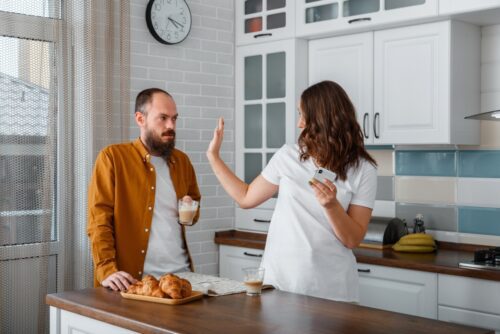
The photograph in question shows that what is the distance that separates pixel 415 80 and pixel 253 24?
57.3 inches

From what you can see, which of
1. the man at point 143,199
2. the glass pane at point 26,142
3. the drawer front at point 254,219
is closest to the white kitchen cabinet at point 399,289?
the drawer front at point 254,219

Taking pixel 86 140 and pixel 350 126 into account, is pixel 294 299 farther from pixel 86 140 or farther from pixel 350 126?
pixel 86 140

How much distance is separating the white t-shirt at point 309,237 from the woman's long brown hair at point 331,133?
0.05m

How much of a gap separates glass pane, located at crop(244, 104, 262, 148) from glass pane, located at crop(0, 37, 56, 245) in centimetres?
154

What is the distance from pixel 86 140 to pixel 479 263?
2.39 m

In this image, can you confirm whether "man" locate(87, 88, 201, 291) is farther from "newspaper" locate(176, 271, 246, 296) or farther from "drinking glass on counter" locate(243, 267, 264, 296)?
"drinking glass on counter" locate(243, 267, 264, 296)

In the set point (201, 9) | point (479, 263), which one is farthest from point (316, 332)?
point (201, 9)

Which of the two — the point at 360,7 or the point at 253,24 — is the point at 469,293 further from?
the point at 253,24

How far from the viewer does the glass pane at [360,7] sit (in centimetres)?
446

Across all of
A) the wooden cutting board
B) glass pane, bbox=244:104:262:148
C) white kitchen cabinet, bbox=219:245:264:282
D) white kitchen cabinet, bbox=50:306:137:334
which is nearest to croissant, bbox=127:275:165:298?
the wooden cutting board

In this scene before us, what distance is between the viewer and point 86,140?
14.5 feet

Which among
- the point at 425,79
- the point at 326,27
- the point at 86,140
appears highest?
the point at 326,27

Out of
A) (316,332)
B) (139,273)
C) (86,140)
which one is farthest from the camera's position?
(86,140)

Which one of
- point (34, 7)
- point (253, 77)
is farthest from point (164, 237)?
point (253, 77)
